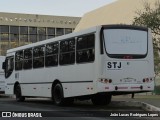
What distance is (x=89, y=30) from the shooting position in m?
19.0

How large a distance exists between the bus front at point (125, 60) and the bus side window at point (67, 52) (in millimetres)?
2073

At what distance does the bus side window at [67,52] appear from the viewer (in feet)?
65.8

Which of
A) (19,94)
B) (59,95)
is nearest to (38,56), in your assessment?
(59,95)

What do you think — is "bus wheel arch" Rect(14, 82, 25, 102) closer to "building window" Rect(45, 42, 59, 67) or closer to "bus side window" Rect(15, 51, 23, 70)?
"bus side window" Rect(15, 51, 23, 70)

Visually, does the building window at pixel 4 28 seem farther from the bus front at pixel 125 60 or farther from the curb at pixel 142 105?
the bus front at pixel 125 60

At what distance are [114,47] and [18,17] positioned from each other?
88627 millimetres

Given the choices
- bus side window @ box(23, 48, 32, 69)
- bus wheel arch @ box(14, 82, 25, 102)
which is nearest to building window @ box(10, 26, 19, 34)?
bus wheel arch @ box(14, 82, 25, 102)

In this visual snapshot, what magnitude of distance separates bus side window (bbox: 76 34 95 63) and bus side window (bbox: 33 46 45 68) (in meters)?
3.83

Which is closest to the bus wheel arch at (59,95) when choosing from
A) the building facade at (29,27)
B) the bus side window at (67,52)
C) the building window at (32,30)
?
the bus side window at (67,52)

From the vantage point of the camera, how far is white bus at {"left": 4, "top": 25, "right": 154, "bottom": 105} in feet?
60.0

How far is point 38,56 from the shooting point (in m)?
23.5

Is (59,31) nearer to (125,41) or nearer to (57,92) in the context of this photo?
(57,92)

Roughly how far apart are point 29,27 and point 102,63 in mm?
89464

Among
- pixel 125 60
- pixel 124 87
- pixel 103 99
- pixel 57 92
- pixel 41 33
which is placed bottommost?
pixel 103 99
